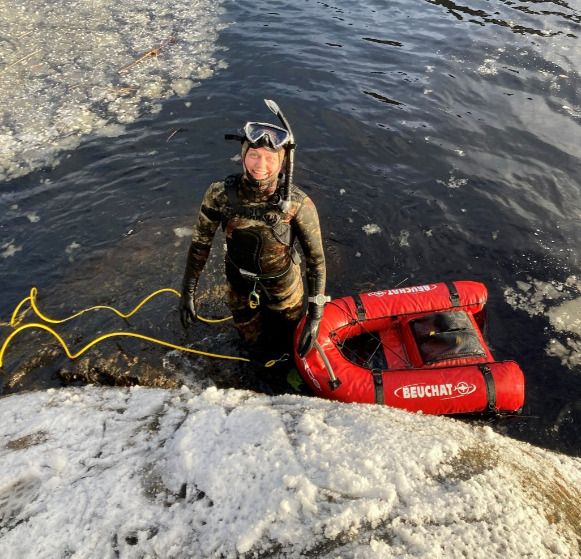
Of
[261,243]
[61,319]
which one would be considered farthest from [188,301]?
[61,319]

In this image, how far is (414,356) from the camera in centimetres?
473

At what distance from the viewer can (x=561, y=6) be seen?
13305mm

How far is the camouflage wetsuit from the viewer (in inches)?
142

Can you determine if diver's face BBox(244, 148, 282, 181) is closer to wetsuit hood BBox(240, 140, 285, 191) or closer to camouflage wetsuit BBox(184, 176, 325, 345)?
wetsuit hood BBox(240, 140, 285, 191)

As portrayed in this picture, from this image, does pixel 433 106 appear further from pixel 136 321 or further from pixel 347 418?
pixel 347 418

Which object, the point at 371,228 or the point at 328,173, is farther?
the point at 328,173

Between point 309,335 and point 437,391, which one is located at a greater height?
point 309,335

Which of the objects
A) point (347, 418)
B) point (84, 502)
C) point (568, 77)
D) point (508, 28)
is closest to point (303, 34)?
point (508, 28)

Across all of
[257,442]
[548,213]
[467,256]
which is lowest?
[467,256]

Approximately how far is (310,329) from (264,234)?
109 cm

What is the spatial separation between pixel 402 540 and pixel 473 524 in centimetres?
41

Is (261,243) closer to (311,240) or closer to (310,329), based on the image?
(311,240)

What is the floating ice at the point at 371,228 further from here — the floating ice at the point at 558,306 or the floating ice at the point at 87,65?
the floating ice at the point at 87,65

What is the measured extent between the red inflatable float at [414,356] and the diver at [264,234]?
0.46 m
